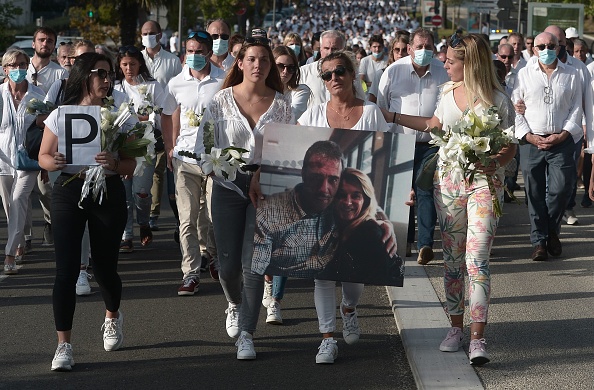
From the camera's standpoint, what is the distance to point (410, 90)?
34.2 ft

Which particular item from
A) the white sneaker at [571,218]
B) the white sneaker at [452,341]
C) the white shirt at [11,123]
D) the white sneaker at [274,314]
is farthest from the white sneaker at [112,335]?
the white sneaker at [571,218]

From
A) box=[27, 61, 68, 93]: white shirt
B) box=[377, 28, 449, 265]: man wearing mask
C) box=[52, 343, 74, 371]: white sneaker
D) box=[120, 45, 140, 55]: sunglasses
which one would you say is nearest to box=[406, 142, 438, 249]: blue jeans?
box=[377, 28, 449, 265]: man wearing mask

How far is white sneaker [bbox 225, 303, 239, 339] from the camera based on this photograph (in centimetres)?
717

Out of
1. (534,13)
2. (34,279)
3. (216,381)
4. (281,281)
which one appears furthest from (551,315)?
(534,13)

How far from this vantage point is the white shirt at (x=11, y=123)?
32.8ft

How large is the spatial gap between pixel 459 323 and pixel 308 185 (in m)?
1.32

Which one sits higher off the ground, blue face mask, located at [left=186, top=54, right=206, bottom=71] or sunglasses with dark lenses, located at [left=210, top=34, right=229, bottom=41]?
sunglasses with dark lenses, located at [left=210, top=34, right=229, bottom=41]

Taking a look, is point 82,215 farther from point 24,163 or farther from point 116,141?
point 24,163

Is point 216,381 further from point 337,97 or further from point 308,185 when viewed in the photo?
point 337,97

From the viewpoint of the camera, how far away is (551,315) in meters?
7.85

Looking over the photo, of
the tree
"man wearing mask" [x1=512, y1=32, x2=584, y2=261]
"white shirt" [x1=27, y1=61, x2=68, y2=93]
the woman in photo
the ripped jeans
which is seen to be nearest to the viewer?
the woman in photo

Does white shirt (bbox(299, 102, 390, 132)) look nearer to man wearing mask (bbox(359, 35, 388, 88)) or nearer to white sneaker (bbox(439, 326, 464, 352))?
white sneaker (bbox(439, 326, 464, 352))

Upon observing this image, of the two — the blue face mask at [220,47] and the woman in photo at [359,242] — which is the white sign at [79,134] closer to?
the woman in photo at [359,242]

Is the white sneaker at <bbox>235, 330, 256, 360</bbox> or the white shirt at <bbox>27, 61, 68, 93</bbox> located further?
the white shirt at <bbox>27, 61, 68, 93</bbox>
